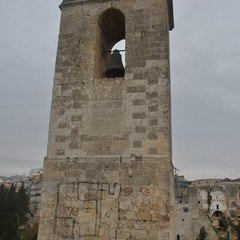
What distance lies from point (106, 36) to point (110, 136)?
3067 millimetres

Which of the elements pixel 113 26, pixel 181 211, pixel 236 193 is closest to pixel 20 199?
pixel 181 211

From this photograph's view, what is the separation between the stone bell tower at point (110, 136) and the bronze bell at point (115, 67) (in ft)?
1.02

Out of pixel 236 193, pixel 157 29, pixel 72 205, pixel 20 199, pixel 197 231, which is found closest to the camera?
pixel 72 205

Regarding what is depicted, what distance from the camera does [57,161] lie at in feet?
21.8

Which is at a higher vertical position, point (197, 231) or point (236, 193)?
point (236, 193)

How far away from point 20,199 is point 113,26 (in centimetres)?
5112

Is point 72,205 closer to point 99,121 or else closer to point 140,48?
point 99,121

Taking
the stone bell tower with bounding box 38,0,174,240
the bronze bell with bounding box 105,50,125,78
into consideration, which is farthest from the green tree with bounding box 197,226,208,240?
the stone bell tower with bounding box 38,0,174,240

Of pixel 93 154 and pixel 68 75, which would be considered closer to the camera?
pixel 93 154

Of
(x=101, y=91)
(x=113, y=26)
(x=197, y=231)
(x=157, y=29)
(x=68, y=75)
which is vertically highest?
(x=113, y=26)

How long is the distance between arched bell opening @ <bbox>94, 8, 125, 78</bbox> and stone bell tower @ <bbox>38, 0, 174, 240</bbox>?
0.30 feet

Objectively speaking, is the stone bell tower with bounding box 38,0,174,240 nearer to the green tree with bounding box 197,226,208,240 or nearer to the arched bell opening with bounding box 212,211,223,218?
the green tree with bounding box 197,226,208,240

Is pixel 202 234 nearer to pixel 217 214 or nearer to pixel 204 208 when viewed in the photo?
pixel 204 208

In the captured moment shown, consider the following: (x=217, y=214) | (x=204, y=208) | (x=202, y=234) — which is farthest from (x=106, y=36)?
(x=217, y=214)
